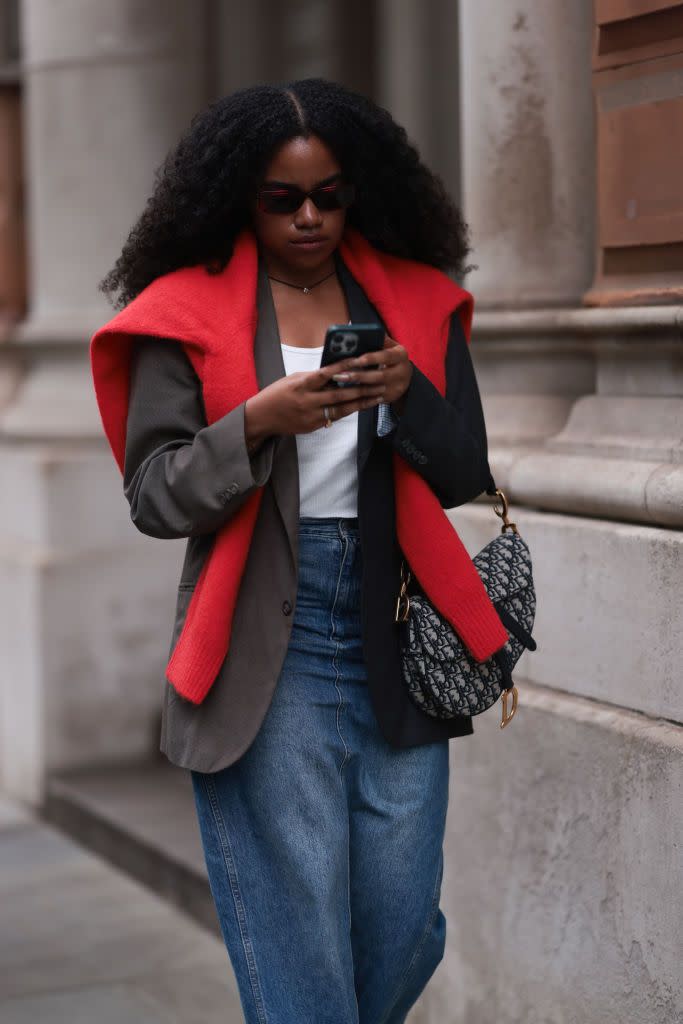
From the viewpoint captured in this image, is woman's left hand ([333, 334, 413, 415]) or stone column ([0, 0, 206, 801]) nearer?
woman's left hand ([333, 334, 413, 415])

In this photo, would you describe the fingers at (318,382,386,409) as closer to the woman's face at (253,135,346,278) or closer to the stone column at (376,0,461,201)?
the woman's face at (253,135,346,278)

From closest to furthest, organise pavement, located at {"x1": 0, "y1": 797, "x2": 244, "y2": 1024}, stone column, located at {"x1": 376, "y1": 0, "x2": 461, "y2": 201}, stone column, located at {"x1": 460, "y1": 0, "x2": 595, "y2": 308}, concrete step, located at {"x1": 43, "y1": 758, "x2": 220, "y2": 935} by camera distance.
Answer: stone column, located at {"x1": 460, "y1": 0, "x2": 595, "y2": 308} < pavement, located at {"x1": 0, "y1": 797, "x2": 244, "y2": 1024} < concrete step, located at {"x1": 43, "y1": 758, "x2": 220, "y2": 935} < stone column, located at {"x1": 376, "y1": 0, "x2": 461, "y2": 201}

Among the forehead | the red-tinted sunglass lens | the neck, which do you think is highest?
the forehead

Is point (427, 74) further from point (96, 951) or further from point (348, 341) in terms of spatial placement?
point (348, 341)

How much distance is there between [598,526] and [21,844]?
138 inches

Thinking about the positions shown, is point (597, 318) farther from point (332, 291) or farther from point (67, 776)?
point (67, 776)

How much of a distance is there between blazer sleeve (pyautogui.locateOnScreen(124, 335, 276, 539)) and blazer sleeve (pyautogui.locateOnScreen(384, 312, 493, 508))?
0.24 meters

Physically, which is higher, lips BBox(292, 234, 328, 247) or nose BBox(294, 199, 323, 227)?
nose BBox(294, 199, 323, 227)

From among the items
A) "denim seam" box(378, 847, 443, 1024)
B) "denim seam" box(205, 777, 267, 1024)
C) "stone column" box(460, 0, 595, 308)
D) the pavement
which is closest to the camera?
"denim seam" box(205, 777, 267, 1024)

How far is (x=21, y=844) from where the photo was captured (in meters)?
6.51

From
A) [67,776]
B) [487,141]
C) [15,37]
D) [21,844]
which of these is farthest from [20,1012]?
[15,37]

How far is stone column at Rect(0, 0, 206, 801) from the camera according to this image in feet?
22.8

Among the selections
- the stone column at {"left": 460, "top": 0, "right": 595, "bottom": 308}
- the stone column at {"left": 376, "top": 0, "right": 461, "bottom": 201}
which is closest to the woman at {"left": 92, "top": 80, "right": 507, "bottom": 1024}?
the stone column at {"left": 460, "top": 0, "right": 595, "bottom": 308}

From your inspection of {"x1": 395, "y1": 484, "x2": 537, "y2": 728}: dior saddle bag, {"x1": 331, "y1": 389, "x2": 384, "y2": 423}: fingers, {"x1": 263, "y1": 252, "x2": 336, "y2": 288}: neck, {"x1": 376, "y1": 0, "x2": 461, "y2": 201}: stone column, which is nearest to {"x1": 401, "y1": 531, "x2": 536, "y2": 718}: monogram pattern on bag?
{"x1": 395, "y1": 484, "x2": 537, "y2": 728}: dior saddle bag
